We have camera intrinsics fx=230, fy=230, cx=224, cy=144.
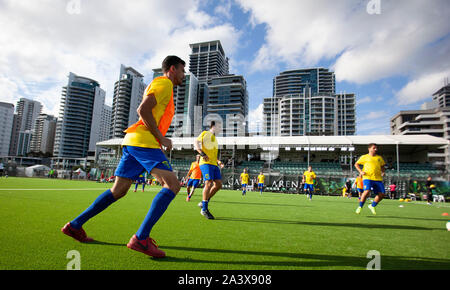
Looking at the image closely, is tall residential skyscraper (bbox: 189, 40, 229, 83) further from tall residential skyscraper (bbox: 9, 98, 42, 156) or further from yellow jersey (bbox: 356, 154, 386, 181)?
tall residential skyscraper (bbox: 9, 98, 42, 156)

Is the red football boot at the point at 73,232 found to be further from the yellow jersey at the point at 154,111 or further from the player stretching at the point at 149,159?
the yellow jersey at the point at 154,111

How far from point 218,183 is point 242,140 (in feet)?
97.3

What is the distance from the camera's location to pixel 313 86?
12512cm

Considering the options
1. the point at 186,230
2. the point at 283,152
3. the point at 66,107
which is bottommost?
the point at 186,230

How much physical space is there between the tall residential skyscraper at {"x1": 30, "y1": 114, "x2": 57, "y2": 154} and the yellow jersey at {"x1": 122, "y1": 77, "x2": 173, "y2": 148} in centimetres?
17726

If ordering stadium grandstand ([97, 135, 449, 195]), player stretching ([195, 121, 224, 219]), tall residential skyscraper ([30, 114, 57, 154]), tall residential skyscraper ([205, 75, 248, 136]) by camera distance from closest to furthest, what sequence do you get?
player stretching ([195, 121, 224, 219]) < stadium grandstand ([97, 135, 449, 195]) < tall residential skyscraper ([205, 75, 248, 136]) < tall residential skyscraper ([30, 114, 57, 154])

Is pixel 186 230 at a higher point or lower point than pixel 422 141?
lower

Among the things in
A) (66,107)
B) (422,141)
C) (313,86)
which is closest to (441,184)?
(422,141)

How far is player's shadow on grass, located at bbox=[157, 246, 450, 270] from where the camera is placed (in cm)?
217

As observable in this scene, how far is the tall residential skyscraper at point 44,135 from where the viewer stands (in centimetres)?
14475

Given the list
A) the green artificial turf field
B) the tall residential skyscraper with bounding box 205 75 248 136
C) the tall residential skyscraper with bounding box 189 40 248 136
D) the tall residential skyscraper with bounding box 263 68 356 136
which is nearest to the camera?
the green artificial turf field

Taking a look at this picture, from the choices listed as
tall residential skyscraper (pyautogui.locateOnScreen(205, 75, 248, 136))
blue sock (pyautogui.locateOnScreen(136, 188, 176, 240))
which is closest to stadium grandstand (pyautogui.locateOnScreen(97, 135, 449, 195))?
blue sock (pyautogui.locateOnScreen(136, 188, 176, 240))

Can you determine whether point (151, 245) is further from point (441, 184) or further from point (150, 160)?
point (441, 184)

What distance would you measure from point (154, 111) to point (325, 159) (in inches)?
1715
